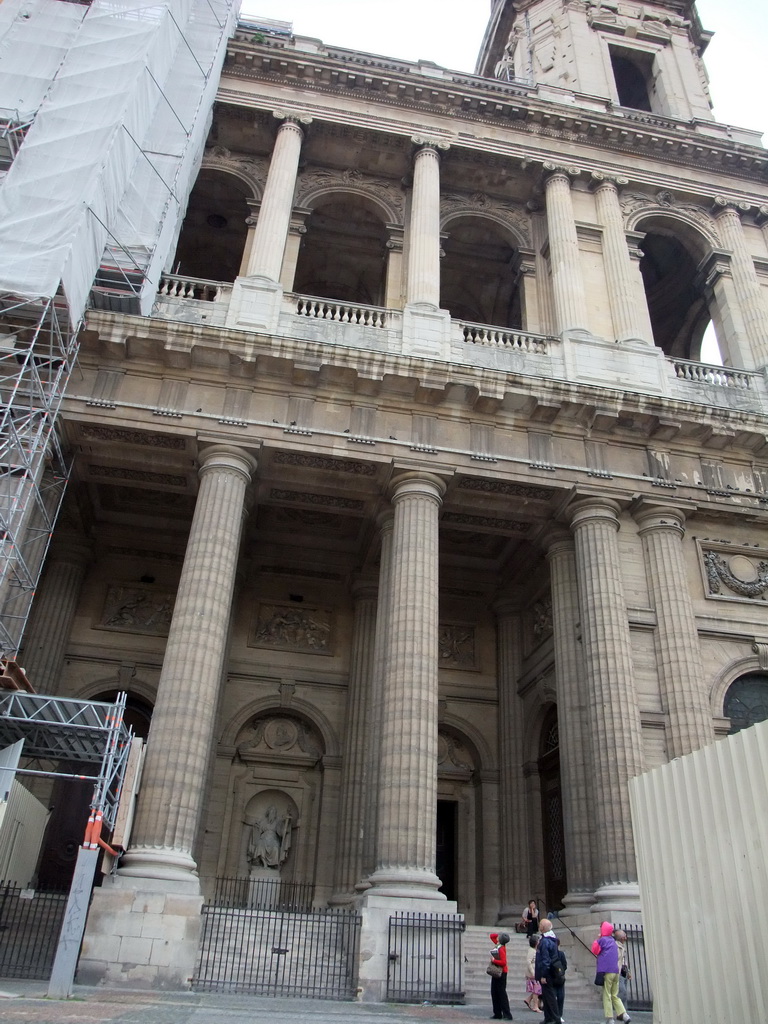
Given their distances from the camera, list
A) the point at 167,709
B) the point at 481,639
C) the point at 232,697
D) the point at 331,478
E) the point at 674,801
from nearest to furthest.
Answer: the point at 674,801, the point at 167,709, the point at 331,478, the point at 232,697, the point at 481,639

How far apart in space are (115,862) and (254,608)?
8.97 meters

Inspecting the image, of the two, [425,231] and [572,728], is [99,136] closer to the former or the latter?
[425,231]

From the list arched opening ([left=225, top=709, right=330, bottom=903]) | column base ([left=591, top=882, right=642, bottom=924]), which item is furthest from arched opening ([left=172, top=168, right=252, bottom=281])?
column base ([left=591, top=882, right=642, bottom=924])

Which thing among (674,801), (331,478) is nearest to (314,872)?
(331,478)

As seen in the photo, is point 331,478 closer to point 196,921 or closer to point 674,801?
point 196,921

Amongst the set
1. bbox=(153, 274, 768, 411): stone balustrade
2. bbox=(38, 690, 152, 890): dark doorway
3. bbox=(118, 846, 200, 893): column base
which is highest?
bbox=(153, 274, 768, 411): stone balustrade

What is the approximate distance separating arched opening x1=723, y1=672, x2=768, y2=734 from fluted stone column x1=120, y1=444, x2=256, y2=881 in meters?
9.54

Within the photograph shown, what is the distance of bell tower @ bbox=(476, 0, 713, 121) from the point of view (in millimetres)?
26828

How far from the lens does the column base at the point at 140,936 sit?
11.2m

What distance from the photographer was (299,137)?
20.8m

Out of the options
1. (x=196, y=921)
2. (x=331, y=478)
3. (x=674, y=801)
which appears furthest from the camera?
(x=331, y=478)

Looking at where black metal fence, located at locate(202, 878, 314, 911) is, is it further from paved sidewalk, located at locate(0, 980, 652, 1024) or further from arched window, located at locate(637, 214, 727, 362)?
arched window, located at locate(637, 214, 727, 362)

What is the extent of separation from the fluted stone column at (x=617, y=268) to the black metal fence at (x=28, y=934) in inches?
607

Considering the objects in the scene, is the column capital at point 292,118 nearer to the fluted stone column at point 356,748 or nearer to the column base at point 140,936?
the fluted stone column at point 356,748
